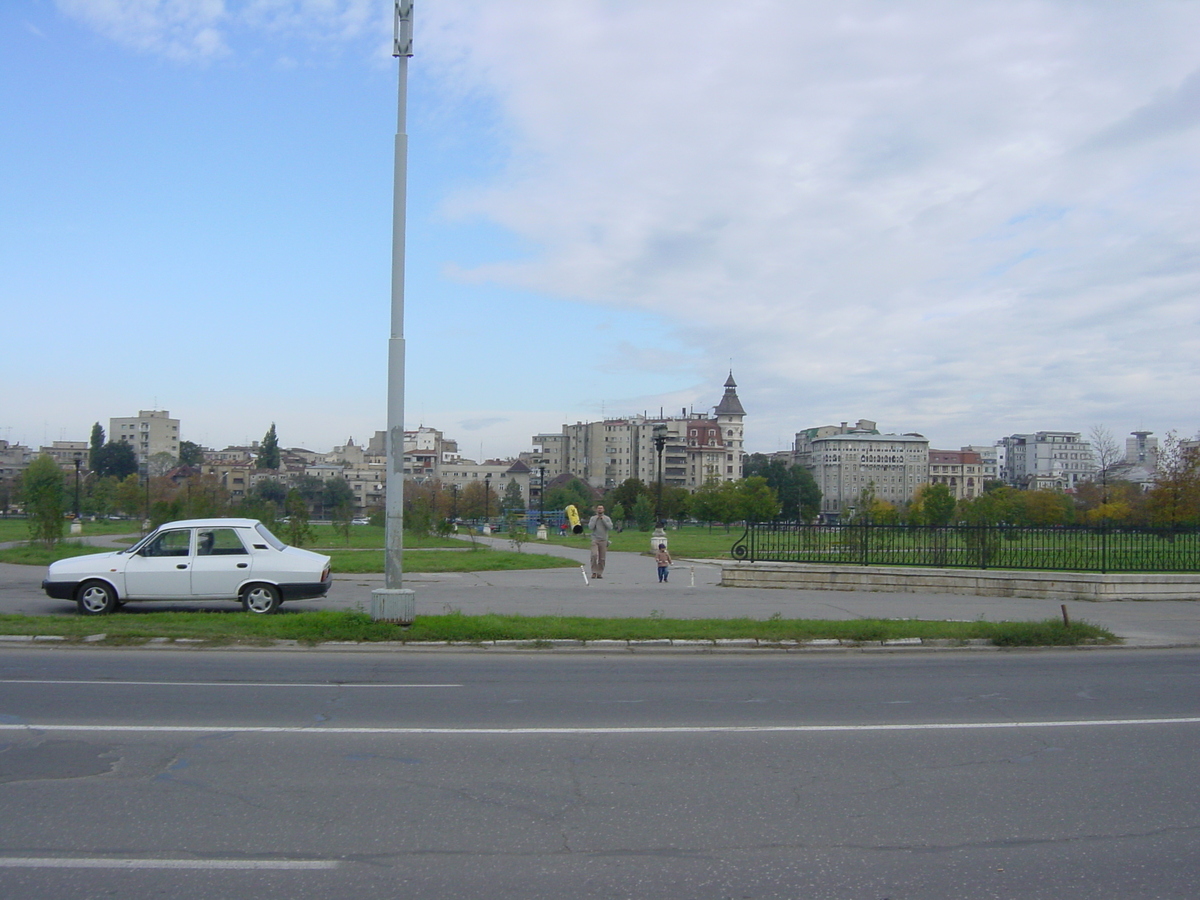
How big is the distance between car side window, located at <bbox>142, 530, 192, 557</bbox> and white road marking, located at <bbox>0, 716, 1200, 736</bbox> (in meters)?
7.57

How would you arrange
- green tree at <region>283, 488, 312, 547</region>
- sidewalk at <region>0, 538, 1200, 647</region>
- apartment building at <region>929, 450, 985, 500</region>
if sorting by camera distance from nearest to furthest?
sidewalk at <region>0, 538, 1200, 647</region> < green tree at <region>283, 488, 312, 547</region> < apartment building at <region>929, 450, 985, 500</region>

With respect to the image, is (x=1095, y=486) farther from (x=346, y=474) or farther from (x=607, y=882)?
(x=346, y=474)

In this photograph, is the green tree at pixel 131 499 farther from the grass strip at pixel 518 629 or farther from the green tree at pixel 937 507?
the grass strip at pixel 518 629

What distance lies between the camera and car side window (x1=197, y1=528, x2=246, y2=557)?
49.5ft

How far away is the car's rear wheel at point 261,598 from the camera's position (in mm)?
15109

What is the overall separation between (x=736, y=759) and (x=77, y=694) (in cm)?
656

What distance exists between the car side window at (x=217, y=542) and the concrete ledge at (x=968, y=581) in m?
11.1

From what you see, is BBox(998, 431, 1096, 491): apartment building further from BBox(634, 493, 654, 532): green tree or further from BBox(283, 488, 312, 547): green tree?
BBox(283, 488, 312, 547): green tree

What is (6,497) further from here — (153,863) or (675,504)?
(153,863)

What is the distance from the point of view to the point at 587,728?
797 cm

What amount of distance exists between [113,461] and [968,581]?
128 m

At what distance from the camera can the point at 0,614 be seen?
14094mm

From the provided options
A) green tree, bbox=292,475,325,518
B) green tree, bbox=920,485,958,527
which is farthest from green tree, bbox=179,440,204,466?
green tree, bbox=920,485,958,527

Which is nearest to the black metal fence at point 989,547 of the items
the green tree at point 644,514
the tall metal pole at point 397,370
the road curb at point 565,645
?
the road curb at point 565,645
